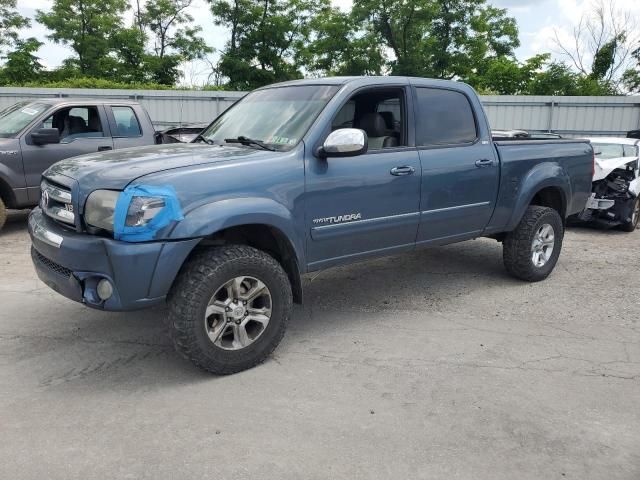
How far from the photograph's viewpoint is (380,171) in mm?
4262

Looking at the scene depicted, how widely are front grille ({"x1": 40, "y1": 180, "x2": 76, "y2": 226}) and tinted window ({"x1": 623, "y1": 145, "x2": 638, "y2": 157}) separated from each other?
8.77 metres

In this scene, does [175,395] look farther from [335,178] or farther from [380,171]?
[380,171]

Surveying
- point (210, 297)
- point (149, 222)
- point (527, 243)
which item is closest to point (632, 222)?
point (527, 243)

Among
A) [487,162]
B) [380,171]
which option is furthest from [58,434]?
[487,162]

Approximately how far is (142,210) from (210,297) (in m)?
0.66

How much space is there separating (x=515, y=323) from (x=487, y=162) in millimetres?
1443

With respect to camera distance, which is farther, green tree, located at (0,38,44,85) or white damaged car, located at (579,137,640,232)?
green tree, located at (0,38,44,85)

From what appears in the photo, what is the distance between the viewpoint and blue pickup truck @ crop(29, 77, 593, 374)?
10.8 feet

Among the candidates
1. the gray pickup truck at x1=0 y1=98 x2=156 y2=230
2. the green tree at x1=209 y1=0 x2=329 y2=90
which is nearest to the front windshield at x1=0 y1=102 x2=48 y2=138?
the gray pickup truck at x1=0 y1=98 x2=156 y2=230

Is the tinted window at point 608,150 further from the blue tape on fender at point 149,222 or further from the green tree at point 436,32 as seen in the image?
the green tree at point 436,32

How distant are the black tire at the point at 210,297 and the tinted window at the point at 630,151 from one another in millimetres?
7723

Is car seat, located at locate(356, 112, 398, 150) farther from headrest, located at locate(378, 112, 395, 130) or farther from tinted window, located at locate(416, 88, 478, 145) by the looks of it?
tinted window, located at locate(416, 88, 478, 145)

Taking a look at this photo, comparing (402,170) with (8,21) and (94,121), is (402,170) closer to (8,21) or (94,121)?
(94,121)

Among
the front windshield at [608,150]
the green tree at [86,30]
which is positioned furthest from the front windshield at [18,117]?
the green tree at [86,30]
